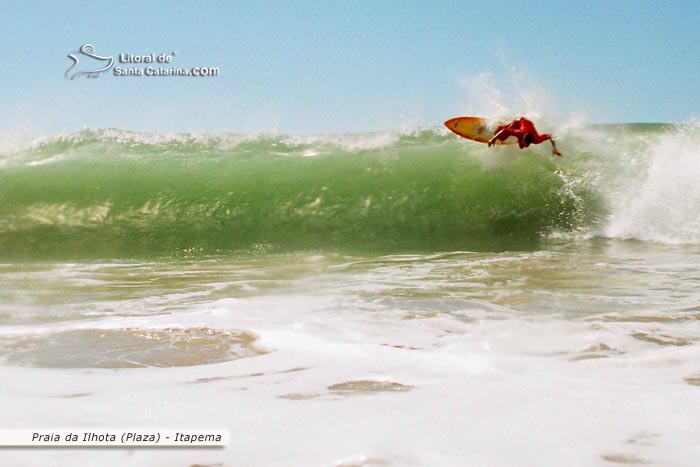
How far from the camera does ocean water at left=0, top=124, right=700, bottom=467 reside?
2312mm

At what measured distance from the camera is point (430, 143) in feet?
43.2

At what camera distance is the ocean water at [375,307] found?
231 cm

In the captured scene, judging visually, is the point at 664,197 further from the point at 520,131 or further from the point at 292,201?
the point at 292,201

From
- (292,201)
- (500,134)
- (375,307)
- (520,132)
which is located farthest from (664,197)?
(375,307)

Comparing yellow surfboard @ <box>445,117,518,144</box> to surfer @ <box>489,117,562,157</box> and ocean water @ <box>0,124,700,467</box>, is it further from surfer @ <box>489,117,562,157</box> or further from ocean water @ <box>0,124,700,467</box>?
ocean water @ <box>0,124,700,467</box>

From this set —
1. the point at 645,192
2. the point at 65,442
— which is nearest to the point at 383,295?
the point at 65,442

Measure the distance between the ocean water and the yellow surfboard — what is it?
84cm

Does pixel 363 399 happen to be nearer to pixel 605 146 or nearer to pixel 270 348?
pixel 270 348

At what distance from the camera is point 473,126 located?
10.5 metres

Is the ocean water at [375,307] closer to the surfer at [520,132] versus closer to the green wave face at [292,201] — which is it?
the green wave face at [292,201]

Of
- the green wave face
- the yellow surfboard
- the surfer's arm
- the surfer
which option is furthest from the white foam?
the yellow surfboard

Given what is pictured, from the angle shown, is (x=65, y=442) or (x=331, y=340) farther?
(x=331, y=340)

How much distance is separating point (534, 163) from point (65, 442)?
10.0 meters

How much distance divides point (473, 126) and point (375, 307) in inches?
260
